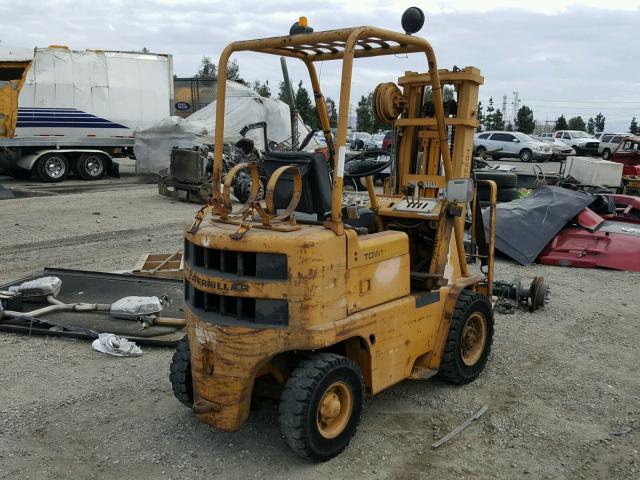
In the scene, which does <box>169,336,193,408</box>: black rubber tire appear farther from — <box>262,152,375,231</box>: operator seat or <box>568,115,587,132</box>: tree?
<box>568,115,587,132</box>: tree

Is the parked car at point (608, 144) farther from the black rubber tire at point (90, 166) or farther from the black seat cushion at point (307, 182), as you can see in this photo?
the black seat cushion at point (307, 182)

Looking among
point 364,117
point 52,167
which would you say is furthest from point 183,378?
point 364,117

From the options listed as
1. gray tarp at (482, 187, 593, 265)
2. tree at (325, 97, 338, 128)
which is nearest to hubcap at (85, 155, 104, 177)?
tree at (325, 97, 338, 128)

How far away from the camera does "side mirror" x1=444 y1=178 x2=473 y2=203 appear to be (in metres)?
4.72

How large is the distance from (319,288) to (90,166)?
17843mm

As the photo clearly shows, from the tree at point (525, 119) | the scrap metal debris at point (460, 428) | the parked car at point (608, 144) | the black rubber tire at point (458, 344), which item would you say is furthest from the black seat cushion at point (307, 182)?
the tree at point (525, 119)

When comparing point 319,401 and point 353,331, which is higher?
point 353,331

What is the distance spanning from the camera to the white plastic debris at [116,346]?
5801 millimetres

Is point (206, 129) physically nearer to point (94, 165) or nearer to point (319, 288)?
point (94, 165)

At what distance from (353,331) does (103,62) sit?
18.1 meters

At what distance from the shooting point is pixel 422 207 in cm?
520

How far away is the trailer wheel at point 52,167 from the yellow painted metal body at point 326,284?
1622cm

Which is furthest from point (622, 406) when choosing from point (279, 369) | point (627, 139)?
point (627, 139)

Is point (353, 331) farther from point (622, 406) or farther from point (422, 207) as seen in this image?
point (622, 406)
